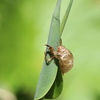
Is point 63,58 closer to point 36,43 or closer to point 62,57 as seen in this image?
point 62,57

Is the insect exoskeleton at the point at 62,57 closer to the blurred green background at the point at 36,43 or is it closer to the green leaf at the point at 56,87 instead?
the green leaf at the point at 56,87

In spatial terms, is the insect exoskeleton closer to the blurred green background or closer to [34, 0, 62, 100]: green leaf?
→ [34, 0, 62, 100]: green leaf

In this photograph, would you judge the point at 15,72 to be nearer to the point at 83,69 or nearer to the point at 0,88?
the point at 0,88

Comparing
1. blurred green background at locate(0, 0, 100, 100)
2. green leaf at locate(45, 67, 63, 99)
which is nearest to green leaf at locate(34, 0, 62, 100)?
green leaf at locate(45, 67, 63, 99)

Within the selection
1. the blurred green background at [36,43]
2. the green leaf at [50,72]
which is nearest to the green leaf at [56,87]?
the green leaf at [50,72]

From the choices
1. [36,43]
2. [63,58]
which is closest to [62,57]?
[63,58]
